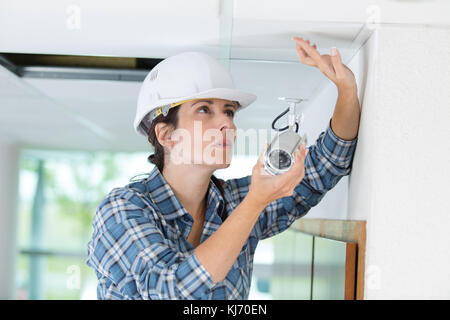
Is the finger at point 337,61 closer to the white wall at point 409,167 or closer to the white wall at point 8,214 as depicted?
the white wall at point 409,167

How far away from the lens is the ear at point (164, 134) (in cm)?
112

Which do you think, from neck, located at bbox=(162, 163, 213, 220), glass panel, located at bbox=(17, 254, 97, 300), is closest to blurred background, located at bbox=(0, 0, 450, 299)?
neck, located at bbox=(162, 163, 213, 220)

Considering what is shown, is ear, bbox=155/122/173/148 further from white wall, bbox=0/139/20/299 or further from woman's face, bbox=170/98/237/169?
white wall, bbox=0/139/20/299

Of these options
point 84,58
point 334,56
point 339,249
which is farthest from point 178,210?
point 84,58

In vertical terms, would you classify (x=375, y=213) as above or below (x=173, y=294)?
above

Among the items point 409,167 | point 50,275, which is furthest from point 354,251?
point 50,275

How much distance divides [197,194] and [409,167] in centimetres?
48

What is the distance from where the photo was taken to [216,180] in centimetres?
125

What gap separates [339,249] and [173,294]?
0.35 metres

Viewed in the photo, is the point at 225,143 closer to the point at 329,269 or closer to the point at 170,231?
the point at 170,231

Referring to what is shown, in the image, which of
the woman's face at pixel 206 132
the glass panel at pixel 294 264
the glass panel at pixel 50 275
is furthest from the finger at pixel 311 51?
the glass panel at pixel 50 275

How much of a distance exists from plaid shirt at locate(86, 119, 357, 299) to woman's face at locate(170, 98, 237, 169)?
0.36 feet

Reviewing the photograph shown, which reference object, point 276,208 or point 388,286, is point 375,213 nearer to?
point 388,286

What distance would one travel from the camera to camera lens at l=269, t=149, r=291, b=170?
35.0 inches
